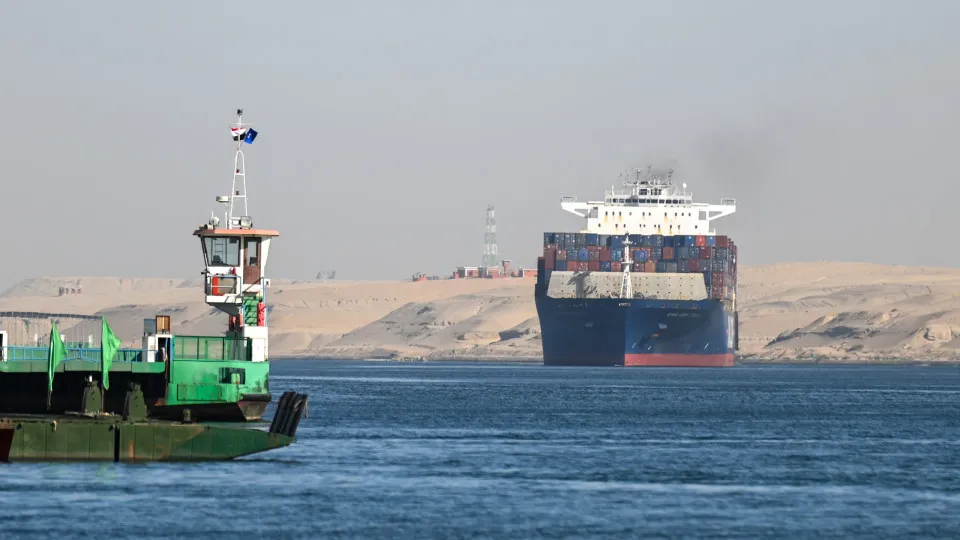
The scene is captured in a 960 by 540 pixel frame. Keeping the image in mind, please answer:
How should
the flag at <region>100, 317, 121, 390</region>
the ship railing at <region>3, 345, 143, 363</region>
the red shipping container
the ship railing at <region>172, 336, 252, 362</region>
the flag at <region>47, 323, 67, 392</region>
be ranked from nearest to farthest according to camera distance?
the flag at <region>100, 317, 121, 390</region>
the flag at <region>47, 323, 67, 392</region>
the ship railing at <region>172, 336, 252, 362</region>
the ship railing at <region>3, 345, 143, 363</region>
the red shipping container

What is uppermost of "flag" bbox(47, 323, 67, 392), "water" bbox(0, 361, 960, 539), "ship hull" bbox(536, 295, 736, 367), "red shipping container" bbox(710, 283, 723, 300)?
"red shipping container" bbox(710, 283, 723, 300)

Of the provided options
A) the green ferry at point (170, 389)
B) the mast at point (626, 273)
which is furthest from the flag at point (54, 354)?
the mast at point (626, 273)

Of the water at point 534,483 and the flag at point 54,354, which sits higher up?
the flag at point 54,354

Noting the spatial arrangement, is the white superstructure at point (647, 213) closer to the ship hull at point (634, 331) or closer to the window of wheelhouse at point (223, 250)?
the ship hull at point (634, 331)

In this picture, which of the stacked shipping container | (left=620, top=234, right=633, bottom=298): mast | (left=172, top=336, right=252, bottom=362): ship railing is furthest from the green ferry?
the stacked shipping container

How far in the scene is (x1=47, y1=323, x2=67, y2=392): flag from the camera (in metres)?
59.8

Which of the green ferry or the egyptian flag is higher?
the egyptian flag

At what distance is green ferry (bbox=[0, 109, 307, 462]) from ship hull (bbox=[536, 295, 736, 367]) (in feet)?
338

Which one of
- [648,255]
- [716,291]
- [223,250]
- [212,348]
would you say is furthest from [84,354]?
[648,255]

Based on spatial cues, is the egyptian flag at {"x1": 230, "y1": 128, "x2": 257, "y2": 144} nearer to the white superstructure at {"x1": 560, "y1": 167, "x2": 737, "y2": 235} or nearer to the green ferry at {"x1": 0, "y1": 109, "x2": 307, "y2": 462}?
the green ferry at {"x1": 0, "y1": 109, "x2": 307, "y2": 462}

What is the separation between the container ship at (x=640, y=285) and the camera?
177 metres

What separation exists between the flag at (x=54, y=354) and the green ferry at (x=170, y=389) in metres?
0.07

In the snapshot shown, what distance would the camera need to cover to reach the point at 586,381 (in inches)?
5640

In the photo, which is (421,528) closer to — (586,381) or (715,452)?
(715,452)
